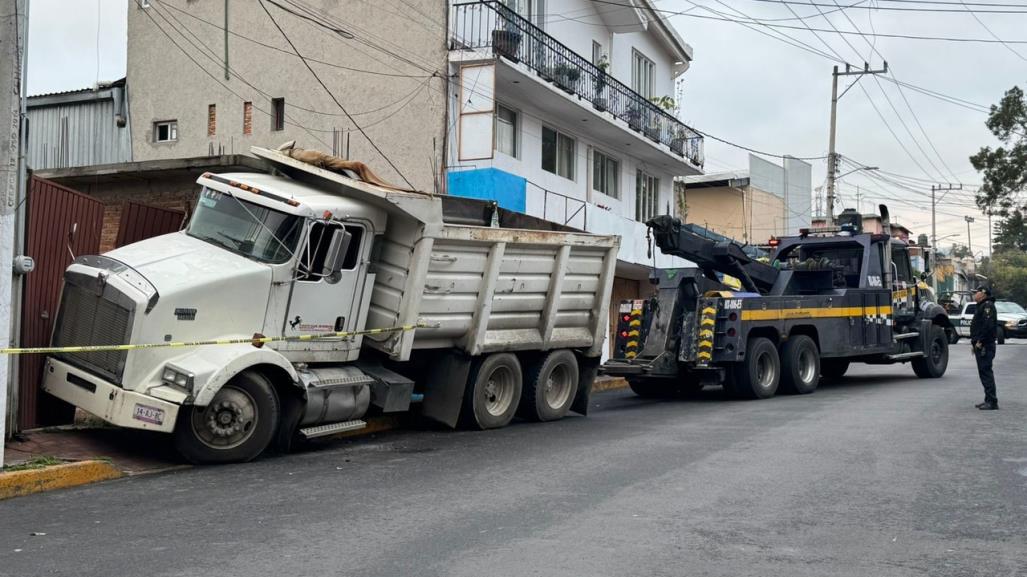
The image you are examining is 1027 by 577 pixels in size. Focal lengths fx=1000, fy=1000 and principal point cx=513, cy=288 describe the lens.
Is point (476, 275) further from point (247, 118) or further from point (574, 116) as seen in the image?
point (247, 118)

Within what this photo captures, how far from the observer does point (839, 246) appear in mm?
18578

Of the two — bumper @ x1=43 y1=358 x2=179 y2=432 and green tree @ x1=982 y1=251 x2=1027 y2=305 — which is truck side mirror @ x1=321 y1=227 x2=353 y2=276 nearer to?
bumper @ x1=43 y1=358 x2=179 y2=432

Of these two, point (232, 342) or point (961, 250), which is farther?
point (961, 250)

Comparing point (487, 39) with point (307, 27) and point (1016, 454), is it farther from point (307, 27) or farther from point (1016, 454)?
point (1016, 454)

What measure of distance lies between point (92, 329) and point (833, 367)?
14900mm

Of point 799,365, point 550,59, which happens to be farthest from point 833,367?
point 550,59

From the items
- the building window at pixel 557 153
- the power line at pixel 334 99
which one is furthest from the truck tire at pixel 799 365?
the building window at pixel 557 153

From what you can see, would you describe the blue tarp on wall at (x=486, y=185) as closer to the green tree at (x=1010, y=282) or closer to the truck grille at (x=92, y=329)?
the truck grille at (x=92, y=329)

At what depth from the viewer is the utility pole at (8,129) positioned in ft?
27.2

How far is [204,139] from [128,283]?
49.6 ft

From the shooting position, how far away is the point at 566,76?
73.7ft

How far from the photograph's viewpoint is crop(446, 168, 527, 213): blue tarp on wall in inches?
753

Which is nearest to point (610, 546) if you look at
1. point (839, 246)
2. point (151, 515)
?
point (151, 515)

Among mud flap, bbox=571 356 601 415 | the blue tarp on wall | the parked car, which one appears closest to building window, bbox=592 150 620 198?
the blue tarp on wall
